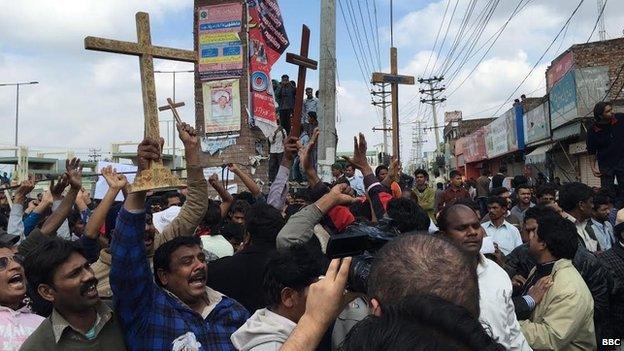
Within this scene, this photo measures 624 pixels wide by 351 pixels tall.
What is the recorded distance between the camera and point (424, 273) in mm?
1633

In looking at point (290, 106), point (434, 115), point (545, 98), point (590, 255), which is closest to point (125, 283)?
point (590, 255)

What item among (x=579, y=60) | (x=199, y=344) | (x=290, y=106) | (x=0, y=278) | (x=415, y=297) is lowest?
(x=199, y=344)

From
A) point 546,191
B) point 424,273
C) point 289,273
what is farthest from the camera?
point 546,191

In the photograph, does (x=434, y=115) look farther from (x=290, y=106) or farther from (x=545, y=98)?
(x=290, y=106)

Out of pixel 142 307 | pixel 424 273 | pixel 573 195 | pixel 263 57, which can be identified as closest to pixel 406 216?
pixel 142 307

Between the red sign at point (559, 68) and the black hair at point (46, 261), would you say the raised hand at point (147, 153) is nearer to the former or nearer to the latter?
the black hair at point (46, 261)

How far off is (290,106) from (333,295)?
13.2 metres

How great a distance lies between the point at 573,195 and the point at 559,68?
17.1m

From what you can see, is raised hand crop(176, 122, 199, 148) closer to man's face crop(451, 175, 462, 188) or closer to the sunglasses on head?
the sunglasses on head

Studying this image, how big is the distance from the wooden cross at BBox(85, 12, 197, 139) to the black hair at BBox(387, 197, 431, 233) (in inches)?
63.8

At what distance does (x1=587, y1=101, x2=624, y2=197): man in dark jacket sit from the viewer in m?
6.18

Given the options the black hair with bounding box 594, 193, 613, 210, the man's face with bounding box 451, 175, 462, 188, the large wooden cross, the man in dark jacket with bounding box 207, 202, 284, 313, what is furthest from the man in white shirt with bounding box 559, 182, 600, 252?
the large wooden cross

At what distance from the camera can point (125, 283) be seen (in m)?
2.51

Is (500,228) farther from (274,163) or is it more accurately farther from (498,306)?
(274,163)
